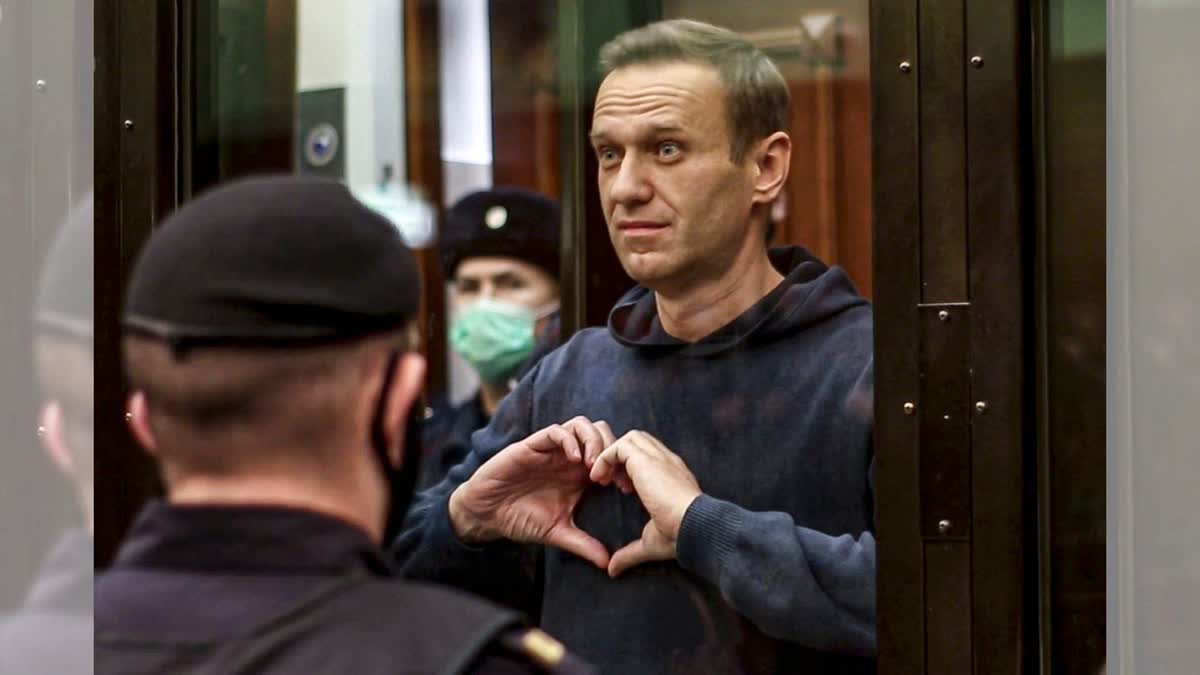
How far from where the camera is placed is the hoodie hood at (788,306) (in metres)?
2.76

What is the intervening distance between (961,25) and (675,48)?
1.46 ft

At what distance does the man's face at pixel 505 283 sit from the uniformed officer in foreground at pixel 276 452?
108 centimetres

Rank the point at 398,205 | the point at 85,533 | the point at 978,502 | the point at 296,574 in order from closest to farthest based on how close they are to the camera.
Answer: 1. the point at 296,574
2. the point at 978,502
3. the point at 398,205
4. the point at 85,533

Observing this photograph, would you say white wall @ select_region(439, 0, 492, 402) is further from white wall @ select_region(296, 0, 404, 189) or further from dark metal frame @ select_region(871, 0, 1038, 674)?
dark metal frame @ select_region(871, 0, 1038, 674)

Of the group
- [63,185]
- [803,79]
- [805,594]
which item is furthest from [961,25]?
[63,185]

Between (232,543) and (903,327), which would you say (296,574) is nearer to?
(232,543)

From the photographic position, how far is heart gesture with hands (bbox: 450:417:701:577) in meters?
2.85

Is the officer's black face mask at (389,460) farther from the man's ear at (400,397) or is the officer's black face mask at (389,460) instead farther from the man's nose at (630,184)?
the man's nose at (630,184)

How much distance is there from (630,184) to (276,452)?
1170mm

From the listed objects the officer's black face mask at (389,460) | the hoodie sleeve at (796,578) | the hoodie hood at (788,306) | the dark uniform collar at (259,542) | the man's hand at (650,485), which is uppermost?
the hoodie hood at (788,306)

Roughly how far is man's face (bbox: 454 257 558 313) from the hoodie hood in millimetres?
223

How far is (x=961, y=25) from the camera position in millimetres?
2633

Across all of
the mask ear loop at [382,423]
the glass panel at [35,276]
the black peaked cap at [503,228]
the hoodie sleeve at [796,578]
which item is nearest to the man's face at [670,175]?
the black peaked cap at [503,228]

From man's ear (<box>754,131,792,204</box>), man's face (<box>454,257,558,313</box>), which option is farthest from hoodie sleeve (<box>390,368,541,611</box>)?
man's ear (<box>754,131,792,204</box>)
